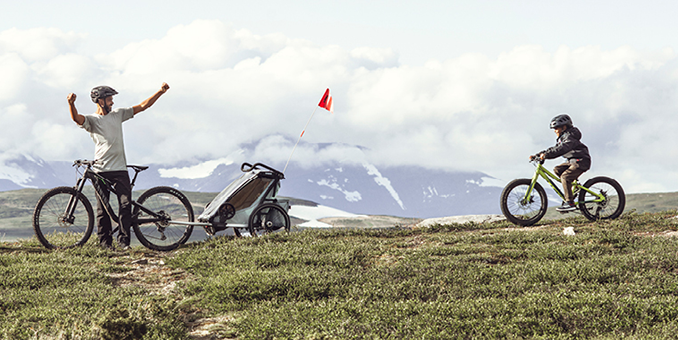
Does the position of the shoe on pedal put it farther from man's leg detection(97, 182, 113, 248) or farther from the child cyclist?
man's leg detection(97, 182, 113, 248)

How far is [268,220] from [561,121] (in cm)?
872

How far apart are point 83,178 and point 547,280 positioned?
31.2 ft

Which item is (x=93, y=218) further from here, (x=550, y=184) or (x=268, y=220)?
(x=550, y=184)

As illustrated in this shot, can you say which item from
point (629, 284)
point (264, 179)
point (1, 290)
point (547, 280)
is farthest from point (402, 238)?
point (1, 290)

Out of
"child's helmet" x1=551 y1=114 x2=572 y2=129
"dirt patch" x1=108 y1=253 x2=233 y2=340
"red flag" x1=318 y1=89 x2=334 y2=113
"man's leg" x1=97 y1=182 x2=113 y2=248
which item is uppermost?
"red flag" x1=318 y1=89 x2=334 y2=113

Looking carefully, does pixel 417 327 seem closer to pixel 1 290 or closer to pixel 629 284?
pixel 629 284

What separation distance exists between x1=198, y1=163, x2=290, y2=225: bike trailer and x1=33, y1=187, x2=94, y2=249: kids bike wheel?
2631 mm

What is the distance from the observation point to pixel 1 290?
7.00 m

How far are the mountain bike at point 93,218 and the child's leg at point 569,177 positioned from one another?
1032cm

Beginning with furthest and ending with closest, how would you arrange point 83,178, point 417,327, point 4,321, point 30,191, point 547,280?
1. point 30,191
2. point 83,178
3. point 547,280
4. point 4,321
5. point 417,327

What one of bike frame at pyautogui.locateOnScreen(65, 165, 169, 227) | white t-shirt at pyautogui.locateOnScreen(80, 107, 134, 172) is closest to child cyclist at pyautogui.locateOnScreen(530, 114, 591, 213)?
white t-shirt at pyautogui.locateOnScreen(80, 107, 134, 172)

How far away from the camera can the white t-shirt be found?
32.8 feet

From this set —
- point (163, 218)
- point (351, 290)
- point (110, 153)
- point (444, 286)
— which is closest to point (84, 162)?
point (110, 153)

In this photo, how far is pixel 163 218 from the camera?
10.9m
